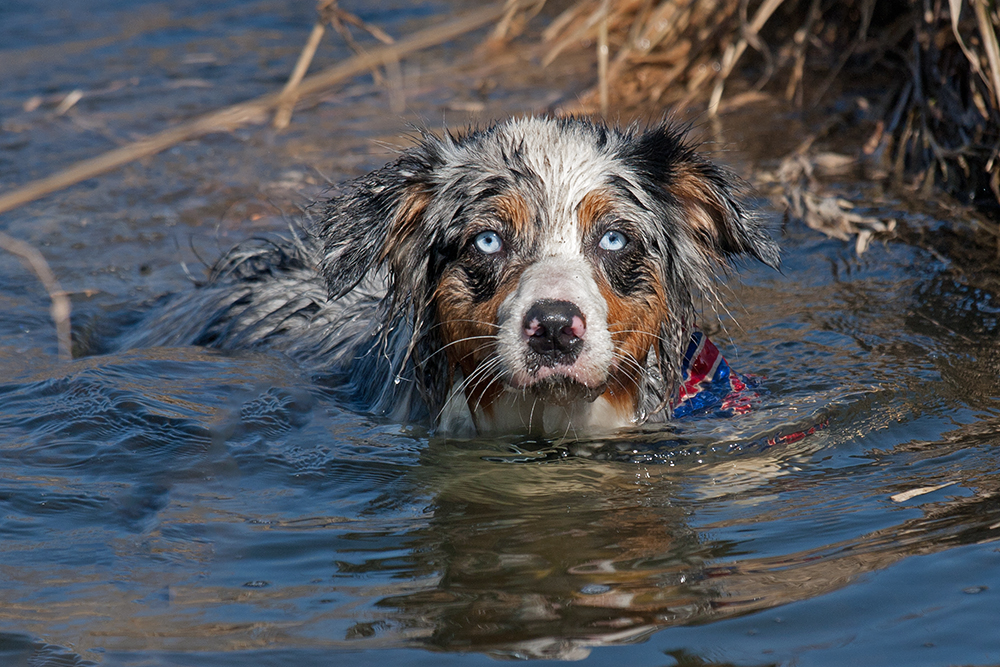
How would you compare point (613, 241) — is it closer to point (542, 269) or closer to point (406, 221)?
point (542, 269)

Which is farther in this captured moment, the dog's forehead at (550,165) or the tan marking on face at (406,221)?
the tan marking on face at (406,221)

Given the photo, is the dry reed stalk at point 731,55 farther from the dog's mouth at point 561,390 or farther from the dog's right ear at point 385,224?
the dog's mouth at point 561,390

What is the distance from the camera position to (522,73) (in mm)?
10055

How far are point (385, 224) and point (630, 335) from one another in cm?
110

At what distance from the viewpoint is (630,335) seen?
4.69 meters

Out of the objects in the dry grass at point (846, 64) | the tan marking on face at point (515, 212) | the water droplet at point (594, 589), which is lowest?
the water droplet at point (594, 589)

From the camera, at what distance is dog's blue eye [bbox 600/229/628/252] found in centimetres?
467

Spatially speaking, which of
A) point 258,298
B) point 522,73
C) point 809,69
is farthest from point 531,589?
point 522,73

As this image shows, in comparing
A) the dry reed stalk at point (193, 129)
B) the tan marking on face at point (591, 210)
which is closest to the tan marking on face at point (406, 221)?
the tan marking on face at point (591, 210)

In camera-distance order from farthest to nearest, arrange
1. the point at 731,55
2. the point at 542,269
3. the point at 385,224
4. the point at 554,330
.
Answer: the point at 731,55
the point at 385,224
the point at 542,269
the point at 554,330

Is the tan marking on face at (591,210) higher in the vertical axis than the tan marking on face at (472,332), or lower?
higher

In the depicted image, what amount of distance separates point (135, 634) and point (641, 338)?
7.31 ft

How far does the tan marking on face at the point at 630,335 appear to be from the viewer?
4.60m

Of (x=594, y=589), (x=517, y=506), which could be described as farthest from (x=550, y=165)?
(x=594, y=589)
